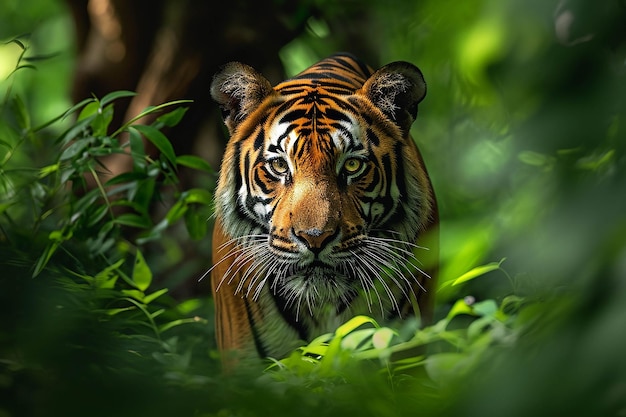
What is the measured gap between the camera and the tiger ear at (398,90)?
1734 millimetres

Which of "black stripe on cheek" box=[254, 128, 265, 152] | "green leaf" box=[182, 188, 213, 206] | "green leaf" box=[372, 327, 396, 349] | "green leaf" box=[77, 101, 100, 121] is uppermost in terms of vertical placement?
"green leaf" box=[77, 101, 100, 121]

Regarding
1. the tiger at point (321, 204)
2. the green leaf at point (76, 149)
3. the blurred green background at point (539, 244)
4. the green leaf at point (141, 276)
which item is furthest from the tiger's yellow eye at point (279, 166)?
the blurred green background at point (539, 244)

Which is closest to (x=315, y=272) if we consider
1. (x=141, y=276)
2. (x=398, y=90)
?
(x=398, y=90)

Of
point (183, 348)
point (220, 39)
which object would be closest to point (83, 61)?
point (220, 39)

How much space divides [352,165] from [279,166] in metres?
0.16

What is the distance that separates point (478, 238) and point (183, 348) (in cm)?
126

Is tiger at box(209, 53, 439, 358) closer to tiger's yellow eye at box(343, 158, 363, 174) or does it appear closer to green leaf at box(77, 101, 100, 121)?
tiger's yellow eye at box(343, 158, 363, 174)

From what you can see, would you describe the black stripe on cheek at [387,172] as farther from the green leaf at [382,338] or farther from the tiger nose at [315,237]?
the green leaf at [382,338]

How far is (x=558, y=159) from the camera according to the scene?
0.51 m

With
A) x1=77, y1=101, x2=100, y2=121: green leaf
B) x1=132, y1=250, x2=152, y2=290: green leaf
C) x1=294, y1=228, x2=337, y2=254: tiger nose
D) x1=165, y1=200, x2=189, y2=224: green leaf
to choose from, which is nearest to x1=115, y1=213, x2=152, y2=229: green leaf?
x1=165, y1=200, x2=189, y2=224: green leaf

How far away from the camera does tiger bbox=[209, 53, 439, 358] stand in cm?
171

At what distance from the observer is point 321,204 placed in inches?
65.3

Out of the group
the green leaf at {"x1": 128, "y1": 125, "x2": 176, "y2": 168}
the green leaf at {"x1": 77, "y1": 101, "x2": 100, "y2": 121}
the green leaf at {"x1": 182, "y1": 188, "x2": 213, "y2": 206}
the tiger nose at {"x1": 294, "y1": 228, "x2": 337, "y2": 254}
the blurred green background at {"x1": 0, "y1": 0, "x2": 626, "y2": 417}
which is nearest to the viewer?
the blurred green background at {"x1": 0, "y1": 0, "x2": 626, "y2": 417}

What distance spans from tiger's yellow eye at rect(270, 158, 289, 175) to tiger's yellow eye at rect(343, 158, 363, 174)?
0.43 ft
